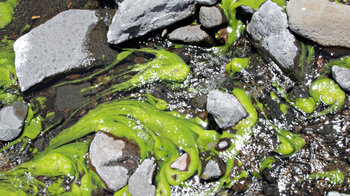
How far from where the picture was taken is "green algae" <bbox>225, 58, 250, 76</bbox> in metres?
3.17

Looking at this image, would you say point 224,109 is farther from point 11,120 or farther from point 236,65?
point 11,120

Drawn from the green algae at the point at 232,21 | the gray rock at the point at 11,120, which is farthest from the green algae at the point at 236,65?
the gray rock at the point at 11,120

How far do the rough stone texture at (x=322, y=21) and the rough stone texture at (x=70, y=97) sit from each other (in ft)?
8.72

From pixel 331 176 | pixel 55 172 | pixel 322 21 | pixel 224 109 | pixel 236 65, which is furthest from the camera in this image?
pixel 236 65

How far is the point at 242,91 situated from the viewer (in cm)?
309

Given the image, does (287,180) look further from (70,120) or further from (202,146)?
(70,120)

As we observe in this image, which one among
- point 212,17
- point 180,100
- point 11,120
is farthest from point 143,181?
point 212,17

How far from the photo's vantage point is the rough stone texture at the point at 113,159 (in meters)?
2.79

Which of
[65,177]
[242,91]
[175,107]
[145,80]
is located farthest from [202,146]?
[65,177]

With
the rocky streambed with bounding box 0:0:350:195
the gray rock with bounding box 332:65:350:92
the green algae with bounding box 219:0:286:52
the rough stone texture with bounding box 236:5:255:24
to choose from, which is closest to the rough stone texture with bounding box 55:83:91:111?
the rocky streambed with bounding box 0:0:350:195

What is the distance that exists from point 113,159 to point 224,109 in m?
1.32

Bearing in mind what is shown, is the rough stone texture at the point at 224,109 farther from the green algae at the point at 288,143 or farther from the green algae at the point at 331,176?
the green algae at the point at 331,176

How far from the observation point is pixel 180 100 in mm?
3189

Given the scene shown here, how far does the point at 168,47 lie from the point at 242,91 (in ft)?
3.85
